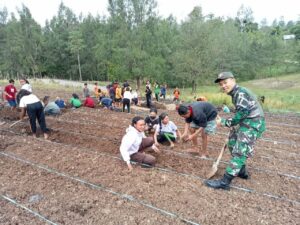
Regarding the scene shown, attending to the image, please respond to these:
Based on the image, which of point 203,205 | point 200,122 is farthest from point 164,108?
point 203,205

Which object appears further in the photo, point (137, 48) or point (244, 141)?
point (137, 48)

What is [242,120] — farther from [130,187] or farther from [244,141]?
[130,187]

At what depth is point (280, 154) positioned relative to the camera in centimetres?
496

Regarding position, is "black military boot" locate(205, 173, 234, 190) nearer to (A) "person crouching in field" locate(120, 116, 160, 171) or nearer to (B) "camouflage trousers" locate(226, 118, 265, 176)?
(B) "camouflage trousers" locate(226, 118, 265, 176)

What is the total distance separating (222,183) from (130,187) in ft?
4.10

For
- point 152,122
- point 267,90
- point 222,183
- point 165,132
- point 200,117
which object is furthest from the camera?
point 267,90

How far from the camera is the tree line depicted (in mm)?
21688

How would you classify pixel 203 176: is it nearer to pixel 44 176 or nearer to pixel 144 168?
pixel 144 168

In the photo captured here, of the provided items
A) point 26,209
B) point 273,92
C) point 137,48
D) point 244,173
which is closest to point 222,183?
point 244,173

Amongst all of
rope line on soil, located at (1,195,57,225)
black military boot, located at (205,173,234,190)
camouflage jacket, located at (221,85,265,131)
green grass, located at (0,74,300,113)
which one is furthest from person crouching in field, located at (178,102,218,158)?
green grass, located at (0,74,300,113)

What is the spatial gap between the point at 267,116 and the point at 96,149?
23.9 ft

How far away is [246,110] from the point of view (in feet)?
10.5

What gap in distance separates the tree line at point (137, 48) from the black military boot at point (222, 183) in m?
19.0

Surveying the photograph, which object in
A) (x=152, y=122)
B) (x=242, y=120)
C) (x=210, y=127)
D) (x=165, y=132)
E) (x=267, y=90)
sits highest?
(x=242, y=120)
